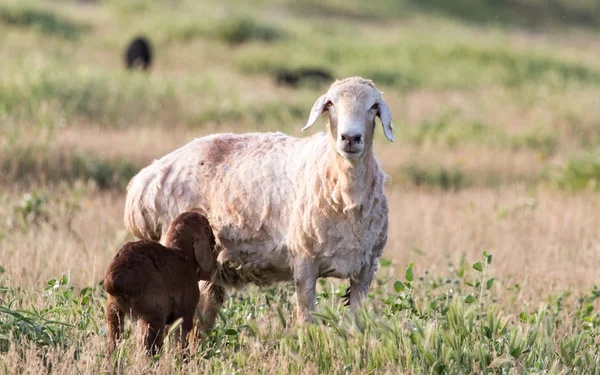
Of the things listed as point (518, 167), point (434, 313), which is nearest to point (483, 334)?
point (434, 313)

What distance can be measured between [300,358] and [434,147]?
991 centimetres

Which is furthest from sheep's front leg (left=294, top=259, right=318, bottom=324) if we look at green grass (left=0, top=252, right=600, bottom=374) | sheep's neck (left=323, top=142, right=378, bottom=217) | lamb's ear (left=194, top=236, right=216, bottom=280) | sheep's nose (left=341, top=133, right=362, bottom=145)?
sheep's nose (left=341, top=133, right=362, bottom=145)

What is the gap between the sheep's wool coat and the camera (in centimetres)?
524

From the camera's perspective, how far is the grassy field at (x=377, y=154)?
4891 mm

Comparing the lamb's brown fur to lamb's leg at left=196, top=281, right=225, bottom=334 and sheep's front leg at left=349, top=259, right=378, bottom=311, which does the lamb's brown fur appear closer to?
lamb's leg at left=196, top=281, right=225, bottom=334

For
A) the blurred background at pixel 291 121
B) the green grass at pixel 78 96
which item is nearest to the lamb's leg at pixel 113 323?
the blurred background at pixel 291 121

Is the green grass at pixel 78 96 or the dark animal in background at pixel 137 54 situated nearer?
the green grass at pixel 78 96

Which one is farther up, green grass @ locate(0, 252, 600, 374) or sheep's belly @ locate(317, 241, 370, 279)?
sheep's belly @ locate(317, 241, 370, 279)

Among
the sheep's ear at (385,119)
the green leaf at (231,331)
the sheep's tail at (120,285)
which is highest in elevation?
the sheep's ear at (385,119)

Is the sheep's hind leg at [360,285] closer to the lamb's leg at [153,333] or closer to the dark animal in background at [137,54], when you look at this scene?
the lamb's leg at [153,333]

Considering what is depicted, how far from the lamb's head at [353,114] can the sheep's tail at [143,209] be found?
1348 millimetres

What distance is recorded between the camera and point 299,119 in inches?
612

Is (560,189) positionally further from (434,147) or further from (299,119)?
(299,119)

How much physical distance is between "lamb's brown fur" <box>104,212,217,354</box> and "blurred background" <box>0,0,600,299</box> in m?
0.81
